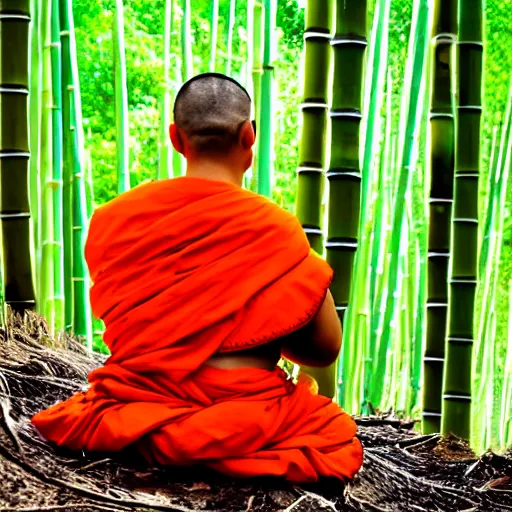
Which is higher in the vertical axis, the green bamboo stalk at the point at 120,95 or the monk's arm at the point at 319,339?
the green bamboo stalk at the point at 120,95

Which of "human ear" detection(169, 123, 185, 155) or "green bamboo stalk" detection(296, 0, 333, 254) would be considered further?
"green bamboo stalk" detection(296, 0, 333, 254)

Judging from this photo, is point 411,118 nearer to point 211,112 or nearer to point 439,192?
point 439,192

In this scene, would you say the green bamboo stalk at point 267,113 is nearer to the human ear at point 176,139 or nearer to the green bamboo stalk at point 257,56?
the green bamboo stalk at point 257,56

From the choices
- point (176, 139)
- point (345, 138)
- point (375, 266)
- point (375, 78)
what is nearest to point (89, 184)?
point (375, 266)

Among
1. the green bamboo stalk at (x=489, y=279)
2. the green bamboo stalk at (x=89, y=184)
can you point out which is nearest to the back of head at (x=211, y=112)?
the green bamboo stalk at (x=489, y=279)

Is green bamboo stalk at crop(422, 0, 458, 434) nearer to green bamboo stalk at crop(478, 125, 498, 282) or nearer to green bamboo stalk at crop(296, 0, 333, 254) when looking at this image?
green bamboo stalk at crop(296, 0, 333, 254)

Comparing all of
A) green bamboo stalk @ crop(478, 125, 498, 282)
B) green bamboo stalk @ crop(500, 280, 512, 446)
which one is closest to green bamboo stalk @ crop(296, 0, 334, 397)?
green bamboo stalk @ crop(478, 125, 498, 282)

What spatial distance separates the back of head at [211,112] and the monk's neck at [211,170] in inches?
0.9

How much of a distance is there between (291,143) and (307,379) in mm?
4793

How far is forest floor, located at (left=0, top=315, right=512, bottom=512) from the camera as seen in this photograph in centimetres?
154

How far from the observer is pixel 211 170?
164cm

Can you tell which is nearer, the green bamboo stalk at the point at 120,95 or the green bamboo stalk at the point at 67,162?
the green bamboo stalk at the point at 67,162

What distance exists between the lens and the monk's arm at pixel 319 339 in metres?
1.63

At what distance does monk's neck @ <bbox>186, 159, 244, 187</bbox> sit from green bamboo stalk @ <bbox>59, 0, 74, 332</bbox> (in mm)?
1346
